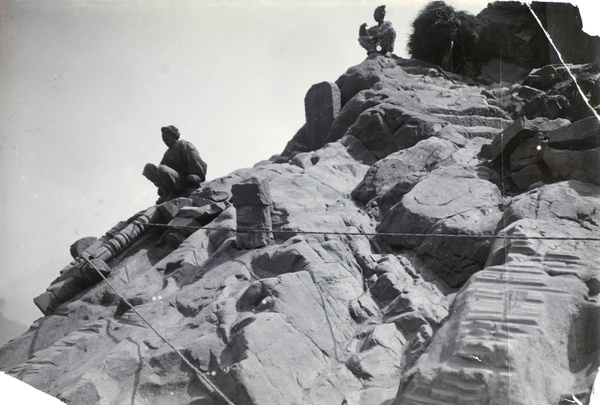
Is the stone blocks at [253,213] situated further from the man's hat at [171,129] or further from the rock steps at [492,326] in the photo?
the man's hat at [171,129]

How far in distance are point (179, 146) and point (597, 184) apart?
7295 millimetres

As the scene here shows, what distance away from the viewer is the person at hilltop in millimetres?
15251

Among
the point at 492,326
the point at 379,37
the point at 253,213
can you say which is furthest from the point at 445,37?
the point at 492,326

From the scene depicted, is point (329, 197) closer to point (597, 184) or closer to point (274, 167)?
point (274, 167)

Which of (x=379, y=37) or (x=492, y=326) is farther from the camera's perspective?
(x=379, y=37)

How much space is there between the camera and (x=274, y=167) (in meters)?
9.50

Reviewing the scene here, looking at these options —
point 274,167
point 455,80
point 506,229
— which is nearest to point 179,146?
point 274,167

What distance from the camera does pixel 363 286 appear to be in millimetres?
6027

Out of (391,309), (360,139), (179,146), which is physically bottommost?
(391,309)

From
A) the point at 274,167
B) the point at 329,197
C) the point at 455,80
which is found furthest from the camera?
the point at 455,80

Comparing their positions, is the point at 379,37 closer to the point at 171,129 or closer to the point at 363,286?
the point at 171,129

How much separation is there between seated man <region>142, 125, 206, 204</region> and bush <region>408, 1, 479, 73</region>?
350 inches

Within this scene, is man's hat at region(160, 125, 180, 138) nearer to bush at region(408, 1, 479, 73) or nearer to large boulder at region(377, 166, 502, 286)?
large boulder at region(377, 166, 502, 286)

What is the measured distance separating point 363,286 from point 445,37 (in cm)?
1188
